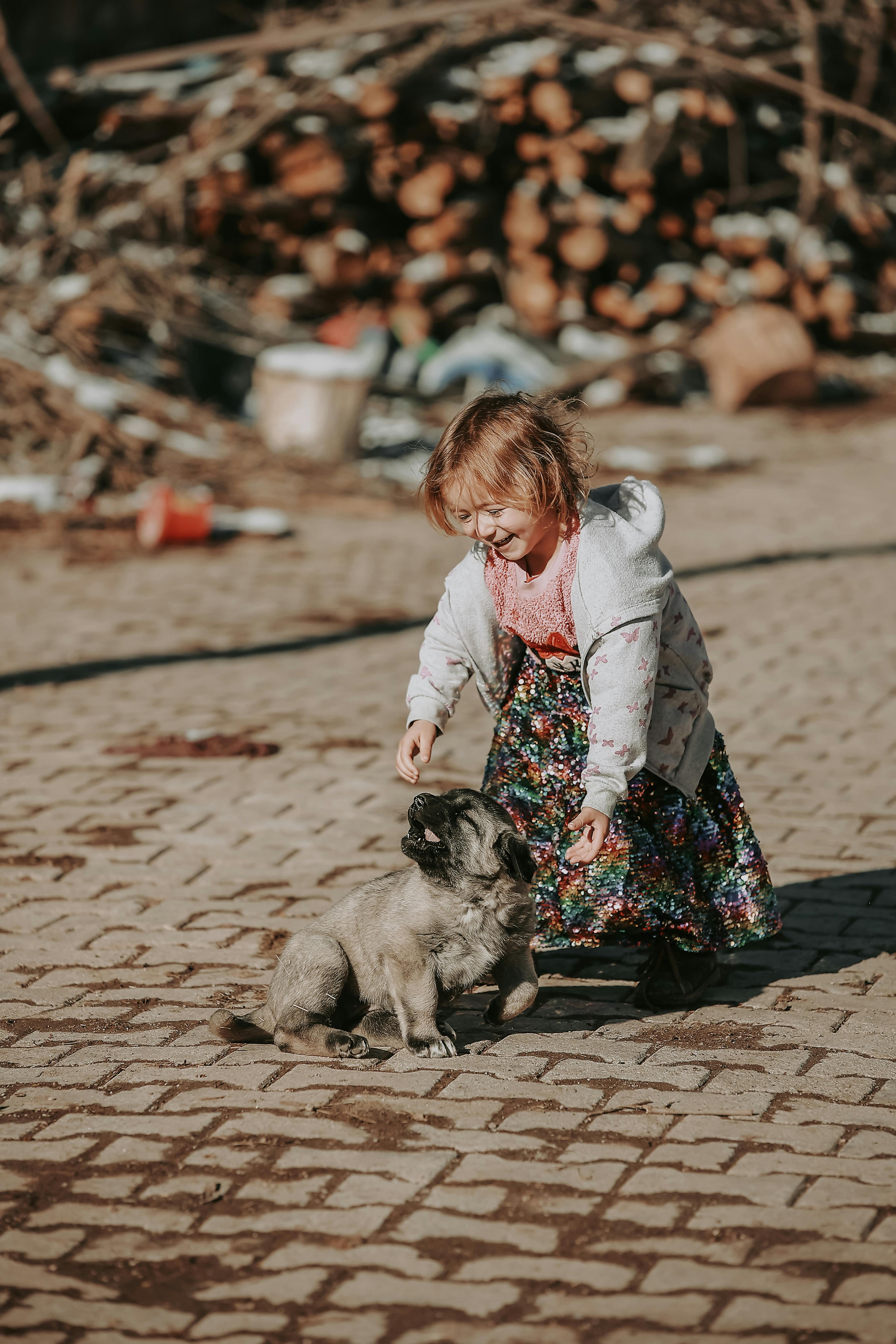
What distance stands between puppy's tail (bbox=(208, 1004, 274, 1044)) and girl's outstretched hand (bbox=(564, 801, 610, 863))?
89 cm

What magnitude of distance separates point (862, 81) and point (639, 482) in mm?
11650

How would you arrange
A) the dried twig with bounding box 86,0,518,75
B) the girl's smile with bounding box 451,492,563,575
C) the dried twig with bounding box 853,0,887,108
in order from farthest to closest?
the dried twig with bounding box 853,0,887,108 → the dried twig with bounding box 86,0,518,75 → the girl's smile with bounding box 451,492,563,575

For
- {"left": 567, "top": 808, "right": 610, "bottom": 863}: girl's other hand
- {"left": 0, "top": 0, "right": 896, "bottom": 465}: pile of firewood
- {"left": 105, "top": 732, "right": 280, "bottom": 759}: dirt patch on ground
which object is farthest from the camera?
{"left": 0, "top": 0, "right": 896, "bottom": 465}: pile of firewood

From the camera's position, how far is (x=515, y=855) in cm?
337

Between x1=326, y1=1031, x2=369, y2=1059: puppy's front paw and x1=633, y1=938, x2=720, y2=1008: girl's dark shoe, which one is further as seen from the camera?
x1=633, y1=938, x2=720, y2=1008: girl's dark shoe

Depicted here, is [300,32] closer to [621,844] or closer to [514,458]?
[514,458]

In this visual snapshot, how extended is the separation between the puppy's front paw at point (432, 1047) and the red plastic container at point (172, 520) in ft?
25.4

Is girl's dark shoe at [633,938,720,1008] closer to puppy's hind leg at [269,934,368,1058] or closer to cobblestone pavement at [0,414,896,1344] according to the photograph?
cobblestone pavement at [0,414,896,1344]

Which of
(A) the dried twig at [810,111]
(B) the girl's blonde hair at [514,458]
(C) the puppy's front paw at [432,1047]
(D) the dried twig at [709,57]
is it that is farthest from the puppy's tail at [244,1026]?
(A) the dried twig at [810,111]

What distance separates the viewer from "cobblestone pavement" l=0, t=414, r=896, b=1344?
2.60 m

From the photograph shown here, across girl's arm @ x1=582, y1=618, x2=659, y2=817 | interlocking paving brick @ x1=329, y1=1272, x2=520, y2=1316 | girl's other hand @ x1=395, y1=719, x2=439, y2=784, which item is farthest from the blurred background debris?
interlocking paving brick @ x1=329, y1=1272, x2=520, y2=1316

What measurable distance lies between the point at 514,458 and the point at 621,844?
111 cm

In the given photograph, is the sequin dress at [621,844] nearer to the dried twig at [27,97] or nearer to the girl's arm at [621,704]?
the girl's arm at [621,704]

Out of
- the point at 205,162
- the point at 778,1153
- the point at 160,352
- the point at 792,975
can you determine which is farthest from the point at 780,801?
the point at 205,162
